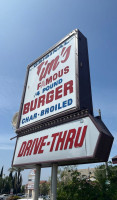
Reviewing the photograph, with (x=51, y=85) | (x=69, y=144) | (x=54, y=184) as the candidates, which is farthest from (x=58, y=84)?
(x=54, y=184)

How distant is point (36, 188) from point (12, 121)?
597 centimetres

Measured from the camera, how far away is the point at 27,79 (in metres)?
12.0

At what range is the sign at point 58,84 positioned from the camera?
25.6ft

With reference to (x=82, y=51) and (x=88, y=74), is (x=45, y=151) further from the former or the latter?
(x=82, y=51)

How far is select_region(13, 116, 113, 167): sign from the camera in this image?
5.84 metres

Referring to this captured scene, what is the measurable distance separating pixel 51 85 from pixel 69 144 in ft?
12.8

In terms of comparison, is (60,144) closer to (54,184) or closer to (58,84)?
(54,184)

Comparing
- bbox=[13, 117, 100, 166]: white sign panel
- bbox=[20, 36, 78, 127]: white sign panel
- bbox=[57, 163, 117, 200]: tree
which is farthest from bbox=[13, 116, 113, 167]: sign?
bbox=[57, 163, 117, 200]: tree

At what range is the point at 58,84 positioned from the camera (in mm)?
9023

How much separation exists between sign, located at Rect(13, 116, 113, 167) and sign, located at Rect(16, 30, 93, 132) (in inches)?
33.3

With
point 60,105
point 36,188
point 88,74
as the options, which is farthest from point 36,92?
point 36,188

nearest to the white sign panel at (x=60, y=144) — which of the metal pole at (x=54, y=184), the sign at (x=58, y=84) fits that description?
the metal pole at (x=54, y=184)

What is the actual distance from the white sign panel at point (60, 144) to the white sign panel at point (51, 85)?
94 centimetres

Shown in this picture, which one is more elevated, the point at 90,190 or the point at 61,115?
the point at 61,115
